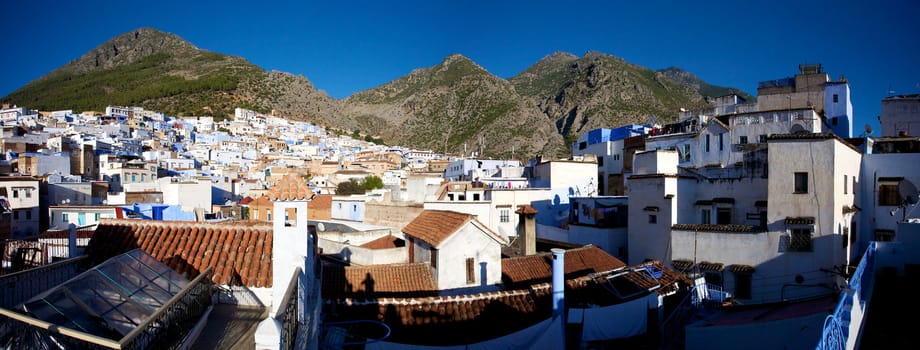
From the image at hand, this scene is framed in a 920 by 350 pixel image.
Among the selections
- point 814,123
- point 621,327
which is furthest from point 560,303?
point 814,123

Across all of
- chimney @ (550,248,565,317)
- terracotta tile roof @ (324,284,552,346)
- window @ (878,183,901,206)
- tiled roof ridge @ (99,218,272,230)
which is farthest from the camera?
window @ (878,183,901,206)

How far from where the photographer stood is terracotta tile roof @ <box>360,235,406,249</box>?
1964 centimetres

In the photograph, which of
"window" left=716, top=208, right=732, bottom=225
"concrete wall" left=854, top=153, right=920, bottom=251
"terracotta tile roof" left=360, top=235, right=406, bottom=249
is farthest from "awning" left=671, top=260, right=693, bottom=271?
"terracotta tile roof" left=360, top=235, right=406, bottom=249

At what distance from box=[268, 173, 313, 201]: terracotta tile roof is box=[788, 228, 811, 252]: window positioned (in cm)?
1650

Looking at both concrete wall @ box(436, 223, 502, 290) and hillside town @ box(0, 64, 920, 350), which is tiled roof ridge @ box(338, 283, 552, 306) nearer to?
hillside town @ box(0, 64, 920, 350)

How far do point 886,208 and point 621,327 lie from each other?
15002 millimetres

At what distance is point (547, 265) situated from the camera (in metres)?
15.9

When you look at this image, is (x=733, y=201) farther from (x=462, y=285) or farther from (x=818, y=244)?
(x=462, y=285)

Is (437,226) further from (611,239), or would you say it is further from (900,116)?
(900,116)

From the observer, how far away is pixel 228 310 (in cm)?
724

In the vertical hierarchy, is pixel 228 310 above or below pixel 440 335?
above

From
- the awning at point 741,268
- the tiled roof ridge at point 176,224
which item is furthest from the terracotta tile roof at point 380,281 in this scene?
the awning at point 741,268

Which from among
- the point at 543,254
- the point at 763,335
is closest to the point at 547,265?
the point at 543,254

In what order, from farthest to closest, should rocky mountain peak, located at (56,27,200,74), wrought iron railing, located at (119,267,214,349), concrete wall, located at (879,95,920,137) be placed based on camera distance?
rocky mountain peak, located at (56,27,200,74), concrete wall, located at (879,95,920,137), wrought iron railing, located at (119,267,214,349)
